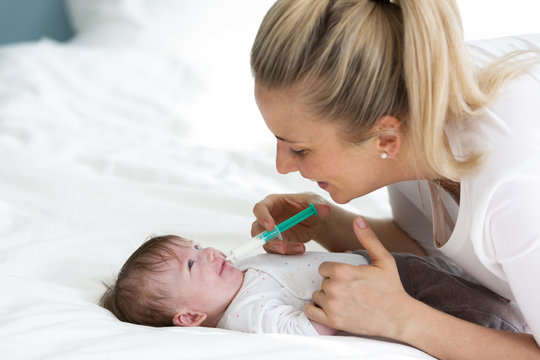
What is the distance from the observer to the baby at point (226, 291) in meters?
1.20

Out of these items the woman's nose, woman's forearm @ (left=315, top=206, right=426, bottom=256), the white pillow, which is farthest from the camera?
the white pillow

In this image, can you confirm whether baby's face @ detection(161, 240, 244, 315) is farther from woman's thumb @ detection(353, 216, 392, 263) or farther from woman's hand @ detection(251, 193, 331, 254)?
woman's thumb @ detection(353, 216, 392, 263)

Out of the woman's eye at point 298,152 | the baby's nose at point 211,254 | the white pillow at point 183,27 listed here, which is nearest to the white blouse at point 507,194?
the woman's eye at point 298,152

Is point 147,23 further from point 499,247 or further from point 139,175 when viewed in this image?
point 499,247

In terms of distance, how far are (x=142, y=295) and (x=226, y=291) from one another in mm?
168

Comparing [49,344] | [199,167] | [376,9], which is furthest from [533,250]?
[199,167]

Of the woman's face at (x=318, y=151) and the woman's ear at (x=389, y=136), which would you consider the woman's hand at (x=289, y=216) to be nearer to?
the woman's face at (x=318, y=151)

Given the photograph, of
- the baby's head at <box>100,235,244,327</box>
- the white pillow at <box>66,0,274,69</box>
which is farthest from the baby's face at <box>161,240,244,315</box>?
the white pillow at <box>66,0,274,69</box>

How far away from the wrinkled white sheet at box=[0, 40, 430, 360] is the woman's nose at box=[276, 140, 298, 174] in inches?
13.0

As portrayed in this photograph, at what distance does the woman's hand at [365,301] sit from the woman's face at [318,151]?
5.7 inches

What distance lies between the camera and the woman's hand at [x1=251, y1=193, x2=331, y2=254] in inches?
53.4

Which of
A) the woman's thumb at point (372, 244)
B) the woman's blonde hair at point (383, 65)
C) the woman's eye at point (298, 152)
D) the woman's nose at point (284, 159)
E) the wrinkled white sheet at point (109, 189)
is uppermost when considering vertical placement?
the woman's blonde hair at point (383, 65)

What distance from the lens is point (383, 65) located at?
1.01 metres

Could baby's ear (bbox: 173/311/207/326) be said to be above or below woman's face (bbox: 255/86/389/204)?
below
